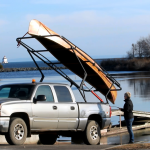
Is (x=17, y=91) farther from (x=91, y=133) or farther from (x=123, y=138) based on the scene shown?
(x=123, y=138)

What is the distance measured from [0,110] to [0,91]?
4.95ft

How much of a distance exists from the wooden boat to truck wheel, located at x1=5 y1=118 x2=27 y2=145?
2.74 meters

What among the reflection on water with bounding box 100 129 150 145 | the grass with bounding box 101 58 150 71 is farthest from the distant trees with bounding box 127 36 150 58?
the reflection on water with bounding box 100 129 150 145

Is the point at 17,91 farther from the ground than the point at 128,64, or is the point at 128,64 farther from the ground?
the point at 128,64

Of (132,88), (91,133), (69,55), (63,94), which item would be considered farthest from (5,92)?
(132,88)

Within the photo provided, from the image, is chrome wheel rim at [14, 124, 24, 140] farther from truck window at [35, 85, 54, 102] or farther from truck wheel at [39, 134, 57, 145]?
truck wheel at [39, 134, 57, 145]

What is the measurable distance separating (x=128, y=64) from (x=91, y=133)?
97344 mm

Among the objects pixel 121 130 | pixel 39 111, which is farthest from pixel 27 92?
pixel 121 130

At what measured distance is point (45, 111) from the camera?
35.4ft

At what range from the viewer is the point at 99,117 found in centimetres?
1240

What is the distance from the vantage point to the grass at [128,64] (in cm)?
10231

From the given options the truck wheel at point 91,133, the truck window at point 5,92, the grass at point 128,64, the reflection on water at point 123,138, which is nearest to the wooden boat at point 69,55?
the truck window at point 5,92

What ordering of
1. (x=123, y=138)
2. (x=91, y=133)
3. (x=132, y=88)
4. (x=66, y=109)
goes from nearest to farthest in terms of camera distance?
(x=66, y=109) → (x=91, y=133) → (x=123, y=138) → (x=132, y=88)

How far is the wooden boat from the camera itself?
38.8 ft
